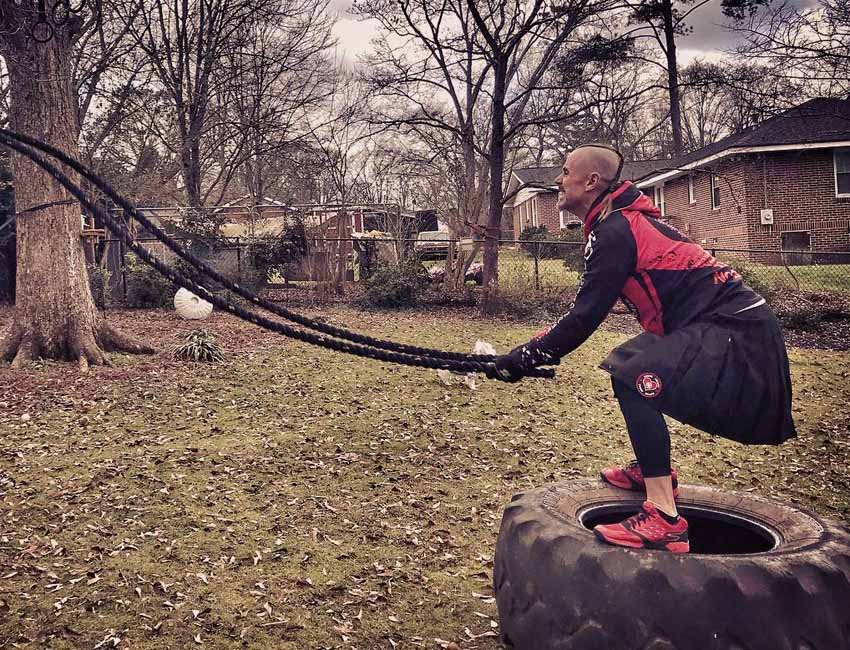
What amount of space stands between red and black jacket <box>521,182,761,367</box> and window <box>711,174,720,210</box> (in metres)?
29.0

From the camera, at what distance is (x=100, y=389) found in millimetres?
9094

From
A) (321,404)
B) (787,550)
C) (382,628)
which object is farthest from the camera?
(321,404)

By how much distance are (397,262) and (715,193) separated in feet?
57.0

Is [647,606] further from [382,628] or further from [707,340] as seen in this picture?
Result: [382,628]

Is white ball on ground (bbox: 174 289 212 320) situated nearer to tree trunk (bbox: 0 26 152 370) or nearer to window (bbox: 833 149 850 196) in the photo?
tree trunk (bbox: 0 26 152 370)

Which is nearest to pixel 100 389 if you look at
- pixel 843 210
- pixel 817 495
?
pixel 817 495

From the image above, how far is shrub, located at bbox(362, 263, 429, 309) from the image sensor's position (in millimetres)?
18219

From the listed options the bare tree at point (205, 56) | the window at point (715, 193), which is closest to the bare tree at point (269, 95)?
the bare tree at point (205, 56)

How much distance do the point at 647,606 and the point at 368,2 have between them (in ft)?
68.2

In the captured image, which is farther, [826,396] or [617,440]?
[826,396]

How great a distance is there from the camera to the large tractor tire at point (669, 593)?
240 cm

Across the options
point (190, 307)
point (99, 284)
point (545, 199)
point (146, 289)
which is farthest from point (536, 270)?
point (545, 199)

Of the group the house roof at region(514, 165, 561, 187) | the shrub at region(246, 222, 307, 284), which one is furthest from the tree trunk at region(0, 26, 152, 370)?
the house roof at region(514, 165, 561, 187)

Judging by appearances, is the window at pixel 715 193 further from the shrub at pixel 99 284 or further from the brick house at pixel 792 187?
the shrub at pixel 99 284
